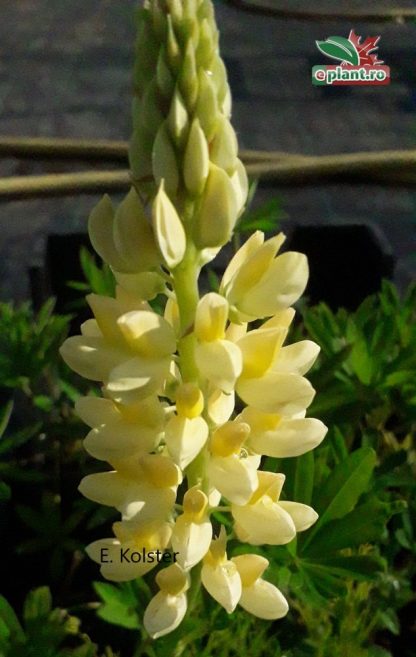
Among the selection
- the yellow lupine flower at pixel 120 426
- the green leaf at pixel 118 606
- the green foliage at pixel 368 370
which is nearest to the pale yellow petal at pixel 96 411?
the yellow lupine flower at pixel 120 426

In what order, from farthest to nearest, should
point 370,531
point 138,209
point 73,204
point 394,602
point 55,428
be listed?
1. point 73,204
2. point 55,428
3. point 394,602
4. point 370,531
5. point 138,209

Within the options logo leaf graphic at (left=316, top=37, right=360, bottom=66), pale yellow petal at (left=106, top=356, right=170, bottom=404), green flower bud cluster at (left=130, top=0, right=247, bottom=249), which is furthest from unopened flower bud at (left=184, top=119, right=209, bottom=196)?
logo leaf graphic at (left=316, top=37, right=360, bottom=66)

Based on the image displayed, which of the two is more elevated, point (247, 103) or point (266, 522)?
point (266, 522)

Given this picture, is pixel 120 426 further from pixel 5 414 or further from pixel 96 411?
pixel 5 414

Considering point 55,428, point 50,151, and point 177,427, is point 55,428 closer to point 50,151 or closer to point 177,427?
point 50,151

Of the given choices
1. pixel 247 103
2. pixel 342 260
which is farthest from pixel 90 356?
pixel 247 103

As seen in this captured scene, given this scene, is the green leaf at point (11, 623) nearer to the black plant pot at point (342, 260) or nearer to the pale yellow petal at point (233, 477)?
the pale yellow petal at point (233, 477)

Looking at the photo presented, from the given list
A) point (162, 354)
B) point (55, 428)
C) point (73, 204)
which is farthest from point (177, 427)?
point (73, 204)
